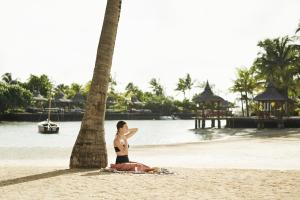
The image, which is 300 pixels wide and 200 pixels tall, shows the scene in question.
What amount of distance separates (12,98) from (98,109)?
88.4 meters

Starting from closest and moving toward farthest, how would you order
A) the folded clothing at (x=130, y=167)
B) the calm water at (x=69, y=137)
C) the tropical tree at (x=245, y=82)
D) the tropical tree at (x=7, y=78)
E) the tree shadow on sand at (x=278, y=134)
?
the folded clothing at (x=130, y=167) < the tree shadow on sand at (x=278, y=134) < the calm water at (x=69, y=137) < the tropical tree at (x=245, y=82) < the tropical tree at (x=7, y=78)

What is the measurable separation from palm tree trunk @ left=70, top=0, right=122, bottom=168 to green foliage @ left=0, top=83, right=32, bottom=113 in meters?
84.4

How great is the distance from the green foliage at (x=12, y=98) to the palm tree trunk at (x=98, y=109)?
277 feet

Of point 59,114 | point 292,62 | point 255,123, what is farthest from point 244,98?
point 59,114

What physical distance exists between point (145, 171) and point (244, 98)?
7373 centimetres

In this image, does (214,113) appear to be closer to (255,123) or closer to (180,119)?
(255,123)

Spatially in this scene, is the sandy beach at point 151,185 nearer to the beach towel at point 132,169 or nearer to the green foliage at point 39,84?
the beach towel at point 132,169

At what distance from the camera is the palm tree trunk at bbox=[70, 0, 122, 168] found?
1193cm

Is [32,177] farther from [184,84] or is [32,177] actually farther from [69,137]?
[184,84]

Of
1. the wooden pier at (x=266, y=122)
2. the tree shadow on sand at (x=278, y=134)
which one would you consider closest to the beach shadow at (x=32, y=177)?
the tree shadow on sand at (x=278, y=134)

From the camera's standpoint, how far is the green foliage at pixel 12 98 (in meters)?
92.7

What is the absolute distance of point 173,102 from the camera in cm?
14275

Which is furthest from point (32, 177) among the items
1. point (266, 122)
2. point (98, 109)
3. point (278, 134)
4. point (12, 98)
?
point (12, 98)

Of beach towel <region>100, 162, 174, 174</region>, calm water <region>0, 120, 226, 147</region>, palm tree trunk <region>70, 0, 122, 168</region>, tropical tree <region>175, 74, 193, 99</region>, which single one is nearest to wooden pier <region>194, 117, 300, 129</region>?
calm water <region>0, 120, 226, 147</region>
